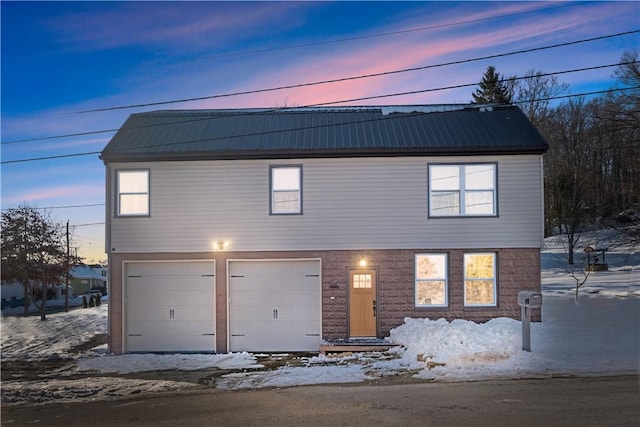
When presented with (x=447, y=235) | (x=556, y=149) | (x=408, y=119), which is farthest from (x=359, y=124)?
(x=556, y=149)

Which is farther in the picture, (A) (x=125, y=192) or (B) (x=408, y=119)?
(B) (x=408, y=119)

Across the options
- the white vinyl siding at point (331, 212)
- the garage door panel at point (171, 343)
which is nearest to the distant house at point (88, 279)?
the garage door panel at point (171, 343)

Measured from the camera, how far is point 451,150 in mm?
15945

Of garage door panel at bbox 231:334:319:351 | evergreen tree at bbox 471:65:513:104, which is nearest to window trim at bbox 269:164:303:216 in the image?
garage door panel at bbox 231:334:319:351

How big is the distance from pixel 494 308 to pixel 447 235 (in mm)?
2471

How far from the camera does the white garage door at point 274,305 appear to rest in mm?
16219

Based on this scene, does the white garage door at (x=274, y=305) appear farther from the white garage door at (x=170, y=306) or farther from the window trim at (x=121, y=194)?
the window trim at (x=121, y=194)

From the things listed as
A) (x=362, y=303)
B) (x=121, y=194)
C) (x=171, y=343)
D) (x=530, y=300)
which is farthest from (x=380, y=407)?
(x=121, y=194)

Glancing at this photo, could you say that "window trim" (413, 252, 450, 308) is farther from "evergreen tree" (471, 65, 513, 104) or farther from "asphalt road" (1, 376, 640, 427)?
"evergreen tree" (471, 65, 513, 104)

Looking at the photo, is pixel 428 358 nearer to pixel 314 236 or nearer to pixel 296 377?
pixel 296 377

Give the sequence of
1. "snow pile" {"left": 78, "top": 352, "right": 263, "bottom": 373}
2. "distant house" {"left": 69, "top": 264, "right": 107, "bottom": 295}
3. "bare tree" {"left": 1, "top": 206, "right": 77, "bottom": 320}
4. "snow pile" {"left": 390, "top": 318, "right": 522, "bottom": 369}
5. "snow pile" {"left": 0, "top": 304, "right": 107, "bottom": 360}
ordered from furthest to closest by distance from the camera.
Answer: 1. "distant house" {"left": 69, "top": 264, "right": 107, "bottom": 295}
2. "bare tree" {"left": 1, "top": 206, "right": 77, "bottom": 320}
3. "snow pile" {"left": 0, "top": 304, "right": 107, "bottom": 360}
4. "snow pile" {"left": 78, "top": 352, "right": 263, "bottom": 373}
5. "snow pile" {"left": 390, "top": 318, "right": 522, "bottom": 369}

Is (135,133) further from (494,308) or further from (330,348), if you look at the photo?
(494,308)

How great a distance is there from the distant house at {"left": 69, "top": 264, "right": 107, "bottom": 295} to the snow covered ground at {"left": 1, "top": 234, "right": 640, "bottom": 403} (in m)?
38.4

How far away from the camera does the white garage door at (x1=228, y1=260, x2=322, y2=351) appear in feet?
53.2
